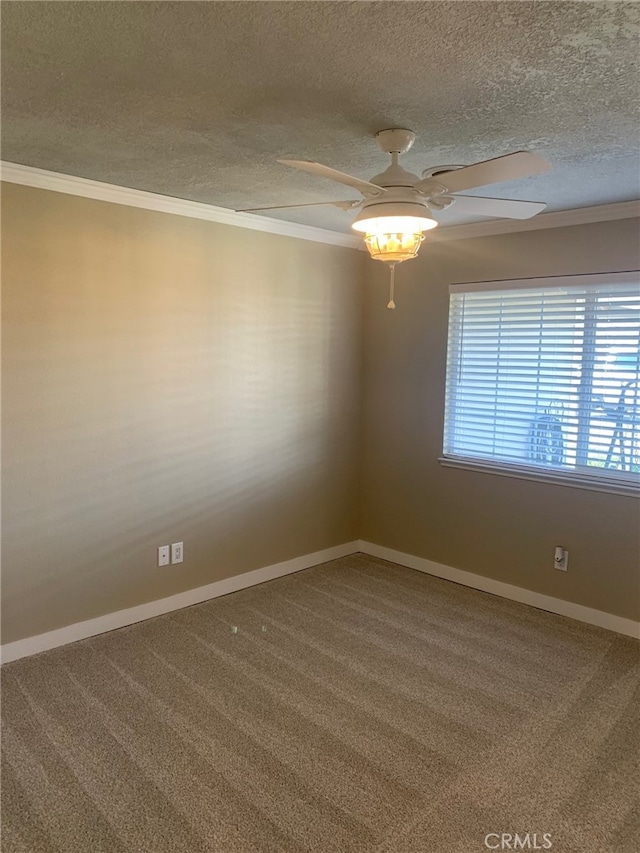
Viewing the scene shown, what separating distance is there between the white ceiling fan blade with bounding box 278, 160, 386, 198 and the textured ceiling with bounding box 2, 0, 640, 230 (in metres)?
0.27

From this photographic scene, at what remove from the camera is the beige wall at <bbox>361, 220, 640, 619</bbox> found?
336 centimetres

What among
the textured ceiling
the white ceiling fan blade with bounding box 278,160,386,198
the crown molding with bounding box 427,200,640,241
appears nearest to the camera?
the textured ceiling

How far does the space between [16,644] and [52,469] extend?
86 cm

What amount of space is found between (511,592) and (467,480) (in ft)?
2.46

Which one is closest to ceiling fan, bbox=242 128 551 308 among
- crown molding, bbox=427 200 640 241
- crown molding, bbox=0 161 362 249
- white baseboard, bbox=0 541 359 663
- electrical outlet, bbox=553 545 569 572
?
crown molding, bbox=427 200 640 241

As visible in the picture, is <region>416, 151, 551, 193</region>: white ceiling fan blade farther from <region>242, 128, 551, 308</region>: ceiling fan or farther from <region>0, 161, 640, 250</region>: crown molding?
<region>0, 161, 640, 250</region>: crown molding

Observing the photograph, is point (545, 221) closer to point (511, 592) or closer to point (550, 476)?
point (550, 476)

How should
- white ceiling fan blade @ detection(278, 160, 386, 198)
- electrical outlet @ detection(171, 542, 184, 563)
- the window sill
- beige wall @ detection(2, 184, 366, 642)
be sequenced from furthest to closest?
electrical outlet @ detection(171, 542, 184, 563) → the window sill → beige wall @ detection(2, 184, 366, 642) → white ceiling fan blade @ detection(278, 160, 386, 198)

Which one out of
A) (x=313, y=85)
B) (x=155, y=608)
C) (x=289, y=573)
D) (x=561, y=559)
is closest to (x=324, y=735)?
(x=155, y=608)

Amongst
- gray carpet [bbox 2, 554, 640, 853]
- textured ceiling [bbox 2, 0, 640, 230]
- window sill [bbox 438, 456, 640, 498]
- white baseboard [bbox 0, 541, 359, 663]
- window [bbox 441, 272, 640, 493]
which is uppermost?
textured ceiling [bbox 2, 0, 640, 230]

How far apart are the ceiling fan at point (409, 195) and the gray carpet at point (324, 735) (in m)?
1.88

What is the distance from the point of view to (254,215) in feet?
11.9

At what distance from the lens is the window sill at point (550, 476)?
3309 millimetres

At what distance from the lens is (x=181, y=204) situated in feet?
10.8
